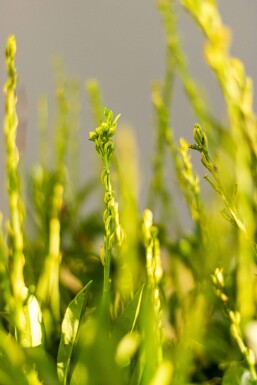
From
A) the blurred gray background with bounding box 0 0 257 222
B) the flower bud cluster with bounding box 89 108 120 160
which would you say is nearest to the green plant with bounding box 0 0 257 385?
the flower bud cluster with bounding box 89 108 120 160

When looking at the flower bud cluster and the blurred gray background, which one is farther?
the blurred gray background

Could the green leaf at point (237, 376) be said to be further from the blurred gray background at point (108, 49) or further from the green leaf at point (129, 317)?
the blurred gray background at point (108, 49)

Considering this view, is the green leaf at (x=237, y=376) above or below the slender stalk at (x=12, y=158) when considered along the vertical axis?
below

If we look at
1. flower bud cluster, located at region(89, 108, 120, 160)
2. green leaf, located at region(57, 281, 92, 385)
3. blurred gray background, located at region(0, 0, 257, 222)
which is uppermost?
blurred gray background, located at region(0, 0, 257, 222)

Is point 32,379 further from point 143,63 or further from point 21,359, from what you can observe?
point 143,63

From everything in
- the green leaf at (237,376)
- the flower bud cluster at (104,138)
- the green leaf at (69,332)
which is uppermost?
the flower bud cluster at (104,138)

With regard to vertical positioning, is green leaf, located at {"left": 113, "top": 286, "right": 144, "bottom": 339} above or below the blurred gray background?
below

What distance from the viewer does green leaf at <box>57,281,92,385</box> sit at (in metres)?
0.19

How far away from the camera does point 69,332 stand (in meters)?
0.19

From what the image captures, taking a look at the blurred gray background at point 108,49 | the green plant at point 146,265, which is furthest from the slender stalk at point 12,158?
the blurred gray background at point 108,49

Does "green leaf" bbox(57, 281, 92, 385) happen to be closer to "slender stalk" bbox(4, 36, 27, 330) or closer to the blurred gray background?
"slender stalk" bbox(4, 36, 27, 330)

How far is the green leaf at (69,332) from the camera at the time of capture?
0.19 m

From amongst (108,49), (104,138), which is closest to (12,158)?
(104,138)

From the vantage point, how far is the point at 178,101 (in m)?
0.60
